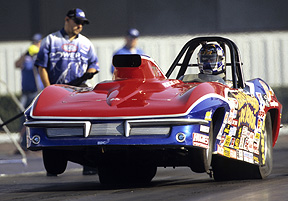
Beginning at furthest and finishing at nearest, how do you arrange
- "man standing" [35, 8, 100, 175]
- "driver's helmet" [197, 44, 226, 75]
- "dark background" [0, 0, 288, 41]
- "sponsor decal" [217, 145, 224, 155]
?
1. "dark background" [0, 0, 288, 41]
2. "man standing" [35, 8, 100, 175]
3. "driver's helmet" [197, 44, 226, 75]
4. "sponsor decal" [217, 145, 224, 155]

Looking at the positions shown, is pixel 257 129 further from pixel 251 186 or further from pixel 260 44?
pixel 260 44

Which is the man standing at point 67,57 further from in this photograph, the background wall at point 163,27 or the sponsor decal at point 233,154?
Result: the background wall at point 163,27

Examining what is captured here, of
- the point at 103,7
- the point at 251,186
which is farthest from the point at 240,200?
the point at 103,7

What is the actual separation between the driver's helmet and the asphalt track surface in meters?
1.18

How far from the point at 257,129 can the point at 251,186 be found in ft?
3.53

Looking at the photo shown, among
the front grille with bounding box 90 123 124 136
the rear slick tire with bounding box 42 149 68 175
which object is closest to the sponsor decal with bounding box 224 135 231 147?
the front grille with bounding box 90 123 124 136

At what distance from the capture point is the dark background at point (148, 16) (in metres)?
25.1

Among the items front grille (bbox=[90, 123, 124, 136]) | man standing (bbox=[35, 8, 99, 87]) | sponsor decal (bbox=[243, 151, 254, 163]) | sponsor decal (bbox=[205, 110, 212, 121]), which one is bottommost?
sponsor decal (bbox=[243, 151, 254, 163])

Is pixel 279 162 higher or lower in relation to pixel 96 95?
lower

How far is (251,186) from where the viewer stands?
902 cm

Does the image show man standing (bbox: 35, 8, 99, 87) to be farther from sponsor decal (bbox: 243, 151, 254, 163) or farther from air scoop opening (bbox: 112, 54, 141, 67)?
sponsor decal (bbox: 243, 151, 254, 163)

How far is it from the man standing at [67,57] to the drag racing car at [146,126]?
2.37 metres

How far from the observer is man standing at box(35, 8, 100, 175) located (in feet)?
40.1

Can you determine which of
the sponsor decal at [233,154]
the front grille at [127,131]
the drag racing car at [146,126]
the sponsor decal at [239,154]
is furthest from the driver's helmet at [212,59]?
the front grille at [127,131]
